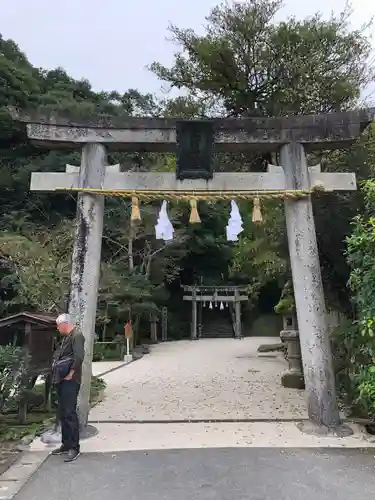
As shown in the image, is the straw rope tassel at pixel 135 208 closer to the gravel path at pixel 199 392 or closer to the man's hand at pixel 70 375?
the man's hand at pixel 70 375

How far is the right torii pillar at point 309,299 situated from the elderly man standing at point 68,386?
277 centimetres

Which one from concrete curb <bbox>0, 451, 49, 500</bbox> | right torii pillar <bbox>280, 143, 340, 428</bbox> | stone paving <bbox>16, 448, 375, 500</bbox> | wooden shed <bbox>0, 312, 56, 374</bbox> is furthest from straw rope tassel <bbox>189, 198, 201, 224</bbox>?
concrete curb <bbox>0, 451, 49, 500</bbox>

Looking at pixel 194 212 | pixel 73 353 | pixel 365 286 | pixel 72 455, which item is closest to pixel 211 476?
pixel 72 455

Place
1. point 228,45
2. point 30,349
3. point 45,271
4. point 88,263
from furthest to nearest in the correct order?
point 45,271 < point 228,45 < point 30,349 < point 88,263

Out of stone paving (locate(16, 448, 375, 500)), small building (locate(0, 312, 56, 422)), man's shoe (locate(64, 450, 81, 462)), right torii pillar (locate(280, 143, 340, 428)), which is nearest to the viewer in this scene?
stone paving (locate(16, 448, 375, 500))

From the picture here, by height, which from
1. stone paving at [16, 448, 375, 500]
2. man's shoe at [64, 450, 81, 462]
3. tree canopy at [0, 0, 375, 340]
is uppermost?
tree canopy at [0, 0, 375, 340]

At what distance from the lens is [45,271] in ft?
34.9

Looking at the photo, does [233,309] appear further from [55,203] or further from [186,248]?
[55,203]

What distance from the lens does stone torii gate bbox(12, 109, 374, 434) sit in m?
6.03

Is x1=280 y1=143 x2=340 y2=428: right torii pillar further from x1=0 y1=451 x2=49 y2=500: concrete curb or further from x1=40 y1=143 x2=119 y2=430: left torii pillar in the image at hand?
x1=0 y1=451 x2=49 y2=500: concrete curb

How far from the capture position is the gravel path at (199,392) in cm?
714

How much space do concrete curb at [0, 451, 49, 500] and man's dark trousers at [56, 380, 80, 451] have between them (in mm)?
285

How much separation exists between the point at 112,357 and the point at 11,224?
677cm

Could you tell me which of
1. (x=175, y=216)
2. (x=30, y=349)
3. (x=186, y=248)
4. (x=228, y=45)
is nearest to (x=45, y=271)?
(x=30, y=349)
